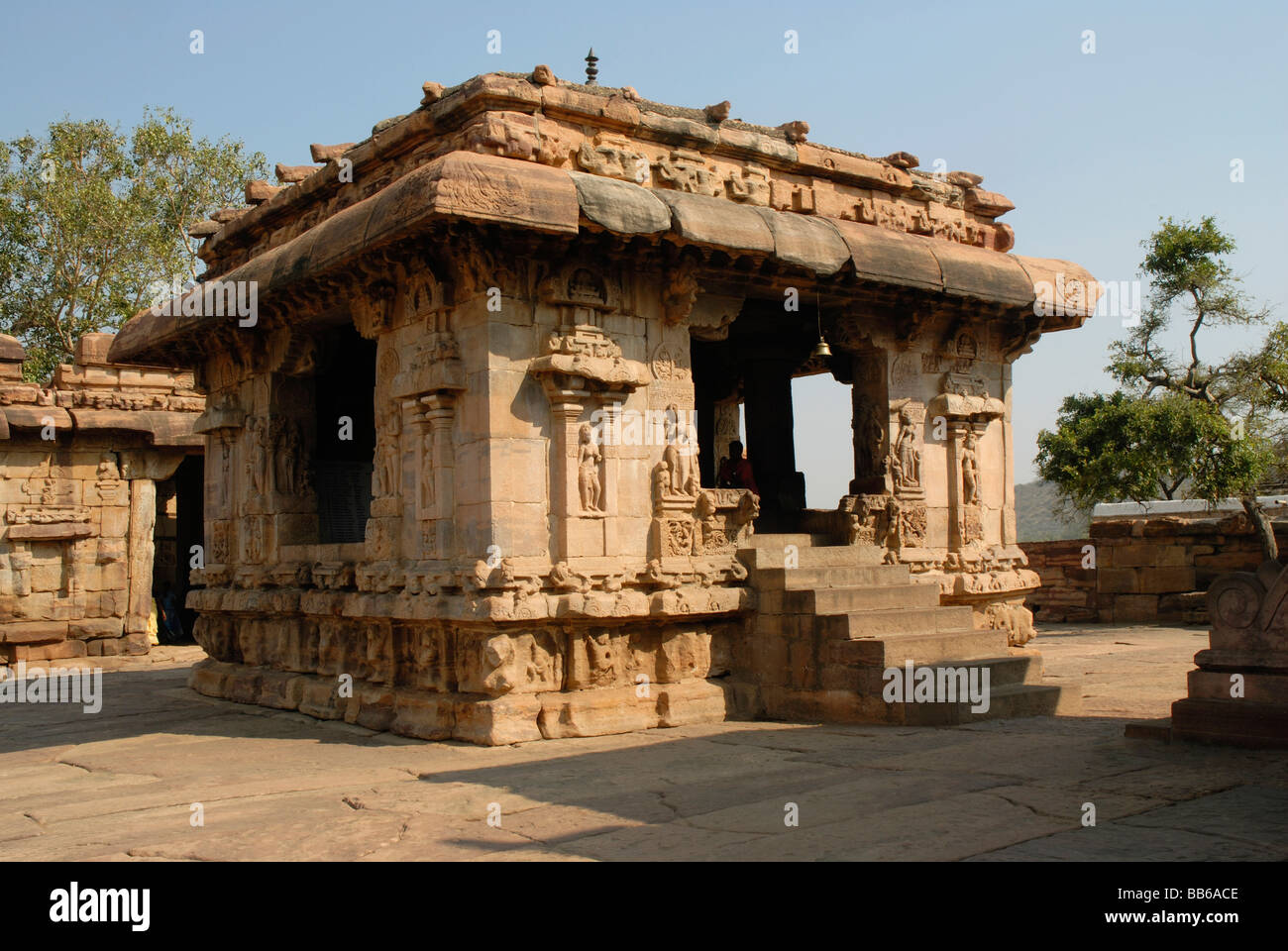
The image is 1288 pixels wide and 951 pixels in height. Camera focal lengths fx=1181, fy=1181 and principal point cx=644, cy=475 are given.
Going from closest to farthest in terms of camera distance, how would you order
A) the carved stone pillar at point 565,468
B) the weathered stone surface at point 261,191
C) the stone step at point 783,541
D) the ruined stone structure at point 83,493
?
1. the carved stone pillar at point 565,468
2. the stone step at point 783,541
3. the weathered stone surface at point 261,191
4. the ruined stone structure at point 83,493

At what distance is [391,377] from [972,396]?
5160 mm

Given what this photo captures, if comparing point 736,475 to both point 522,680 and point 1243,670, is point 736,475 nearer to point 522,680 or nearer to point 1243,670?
point 522,680

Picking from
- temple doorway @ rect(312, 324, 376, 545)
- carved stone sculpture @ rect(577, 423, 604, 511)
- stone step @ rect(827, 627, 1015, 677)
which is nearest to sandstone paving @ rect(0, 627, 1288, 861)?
stone step @ rect(827, 627, 1015, 677)

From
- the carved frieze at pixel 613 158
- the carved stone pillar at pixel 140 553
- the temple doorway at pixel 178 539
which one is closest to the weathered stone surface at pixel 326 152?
the carved frieze at pixel 613 158

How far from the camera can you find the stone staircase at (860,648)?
8070mm

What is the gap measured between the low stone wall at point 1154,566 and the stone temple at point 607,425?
7.67 m

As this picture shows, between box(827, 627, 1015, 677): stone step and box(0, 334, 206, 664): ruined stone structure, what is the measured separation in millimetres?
12200

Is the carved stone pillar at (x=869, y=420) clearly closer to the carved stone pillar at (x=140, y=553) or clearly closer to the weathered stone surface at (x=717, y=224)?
the weathered stone surface at (x=717, y=224)

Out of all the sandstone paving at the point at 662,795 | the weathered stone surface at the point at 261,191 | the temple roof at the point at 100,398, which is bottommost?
the sandstone paving at the point at 662,795

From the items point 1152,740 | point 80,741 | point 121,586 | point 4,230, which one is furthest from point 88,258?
point 1152,740

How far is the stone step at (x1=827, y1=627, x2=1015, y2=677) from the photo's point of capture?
8039mm

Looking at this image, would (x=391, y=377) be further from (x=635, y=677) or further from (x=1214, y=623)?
(x=1214, y=623)

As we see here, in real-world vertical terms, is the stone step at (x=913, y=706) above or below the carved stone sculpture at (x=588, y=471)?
below

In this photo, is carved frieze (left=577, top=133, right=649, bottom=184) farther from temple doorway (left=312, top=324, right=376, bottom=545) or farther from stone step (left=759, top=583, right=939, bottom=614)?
temple doorway (left=312, top=324, right=376, bottom=545)
